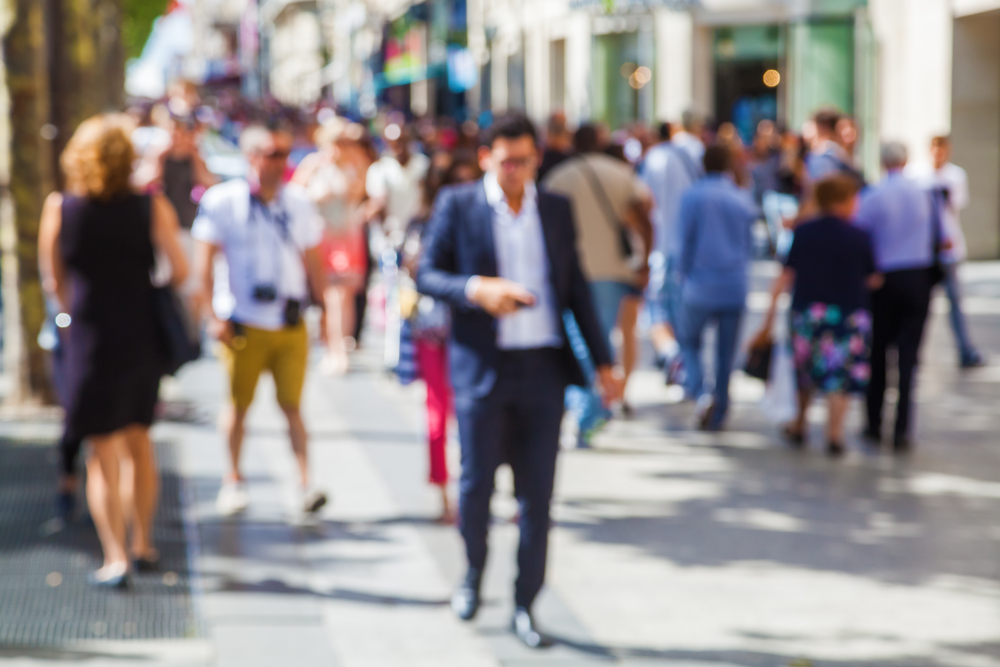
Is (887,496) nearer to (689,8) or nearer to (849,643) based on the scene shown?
(849,643)

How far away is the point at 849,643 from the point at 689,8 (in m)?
25.2

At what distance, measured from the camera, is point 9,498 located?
722 centimetres

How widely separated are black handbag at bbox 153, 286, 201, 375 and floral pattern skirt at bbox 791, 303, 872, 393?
3925 millimetres

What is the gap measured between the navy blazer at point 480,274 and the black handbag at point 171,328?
119 centimetres

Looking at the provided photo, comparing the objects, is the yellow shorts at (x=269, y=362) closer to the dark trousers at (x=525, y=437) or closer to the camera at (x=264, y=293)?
the camera at (x=264, y=293)

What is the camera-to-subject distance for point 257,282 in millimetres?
6688

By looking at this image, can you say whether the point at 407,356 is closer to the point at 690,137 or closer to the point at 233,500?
the point at 233,500

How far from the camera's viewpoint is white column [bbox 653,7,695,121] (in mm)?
29312

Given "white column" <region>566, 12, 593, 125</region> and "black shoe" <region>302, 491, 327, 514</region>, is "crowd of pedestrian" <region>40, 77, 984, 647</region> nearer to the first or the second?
"black shoe" <region>302, 491, 327, 514</region>

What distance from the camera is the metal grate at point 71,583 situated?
536 centimetres

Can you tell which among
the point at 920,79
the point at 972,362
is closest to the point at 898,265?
the point at 972,362

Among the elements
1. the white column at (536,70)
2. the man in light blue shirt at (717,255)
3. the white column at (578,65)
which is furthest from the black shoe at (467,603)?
the white column at (536,70)

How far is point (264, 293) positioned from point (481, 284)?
1954 millimetres

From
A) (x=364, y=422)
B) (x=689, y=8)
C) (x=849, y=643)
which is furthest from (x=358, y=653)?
(x=689, y=8)
